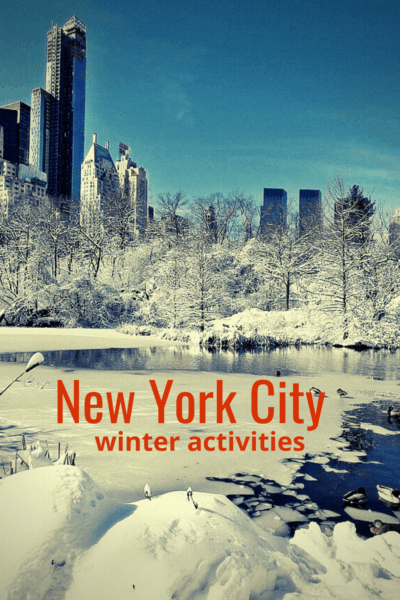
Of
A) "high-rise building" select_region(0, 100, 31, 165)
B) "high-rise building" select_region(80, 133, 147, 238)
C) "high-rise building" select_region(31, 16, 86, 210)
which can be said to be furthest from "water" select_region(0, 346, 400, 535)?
"high-rise building" select_region(0, 100, 31, 165)

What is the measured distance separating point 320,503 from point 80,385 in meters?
5.54

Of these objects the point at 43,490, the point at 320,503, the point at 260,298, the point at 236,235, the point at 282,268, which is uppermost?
the point at 236,235

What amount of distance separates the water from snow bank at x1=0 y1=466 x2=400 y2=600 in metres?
0.83

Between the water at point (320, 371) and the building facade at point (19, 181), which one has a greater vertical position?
the building facade at point (19, 181)

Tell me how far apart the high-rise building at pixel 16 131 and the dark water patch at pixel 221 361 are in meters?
151

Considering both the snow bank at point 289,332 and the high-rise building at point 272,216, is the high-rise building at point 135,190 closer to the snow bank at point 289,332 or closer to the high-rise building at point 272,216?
the high-rise building at point 272,216

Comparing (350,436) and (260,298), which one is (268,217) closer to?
(260,298)

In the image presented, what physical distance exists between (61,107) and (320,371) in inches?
6792

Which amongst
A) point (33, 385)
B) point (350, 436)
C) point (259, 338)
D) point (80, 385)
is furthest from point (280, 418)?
point (259, 338)

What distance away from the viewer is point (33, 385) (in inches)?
302

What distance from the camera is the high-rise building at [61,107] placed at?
147 m

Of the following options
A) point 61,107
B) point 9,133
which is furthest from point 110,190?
point 61,107

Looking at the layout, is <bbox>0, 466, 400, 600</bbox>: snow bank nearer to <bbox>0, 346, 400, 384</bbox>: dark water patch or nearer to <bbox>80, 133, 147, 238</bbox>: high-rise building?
<bbox>0, 346, 400, 384</bbox>: dark water patch

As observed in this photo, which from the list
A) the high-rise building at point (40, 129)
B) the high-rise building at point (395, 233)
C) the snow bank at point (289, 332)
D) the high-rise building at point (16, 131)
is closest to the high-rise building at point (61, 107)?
the high-rise building at point (40, 129)
